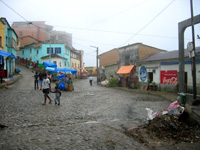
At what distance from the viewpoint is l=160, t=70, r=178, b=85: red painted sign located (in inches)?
682

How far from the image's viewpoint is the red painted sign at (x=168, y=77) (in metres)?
17.3

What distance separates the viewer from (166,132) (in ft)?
16.3

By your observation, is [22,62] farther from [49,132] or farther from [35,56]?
[49,132]

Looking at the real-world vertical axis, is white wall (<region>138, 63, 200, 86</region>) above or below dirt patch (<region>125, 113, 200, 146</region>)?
above

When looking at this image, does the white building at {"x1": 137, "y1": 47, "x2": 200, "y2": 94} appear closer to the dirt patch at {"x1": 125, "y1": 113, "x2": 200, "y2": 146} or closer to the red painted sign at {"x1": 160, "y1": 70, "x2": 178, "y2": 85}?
the red painted sign at {"x1": 160, "y1": 70, "x2": 178, "y2": 85}

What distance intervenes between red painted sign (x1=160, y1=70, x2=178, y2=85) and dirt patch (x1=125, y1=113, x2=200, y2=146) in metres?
12.5

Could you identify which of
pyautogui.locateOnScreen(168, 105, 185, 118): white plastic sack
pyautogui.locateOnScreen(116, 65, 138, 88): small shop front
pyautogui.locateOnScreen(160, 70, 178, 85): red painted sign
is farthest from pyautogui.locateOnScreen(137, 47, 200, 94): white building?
pyautogui.locateOnScreen(168, 105, 185, 118): white plastic sack

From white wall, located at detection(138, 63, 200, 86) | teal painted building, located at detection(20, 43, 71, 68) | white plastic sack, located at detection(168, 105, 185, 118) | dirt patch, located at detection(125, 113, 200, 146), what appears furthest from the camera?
teal painted building, located at detection(20, 43, 71, 68)

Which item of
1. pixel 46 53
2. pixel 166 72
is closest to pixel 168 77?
pixel 166 72

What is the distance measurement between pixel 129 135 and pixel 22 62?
140ft

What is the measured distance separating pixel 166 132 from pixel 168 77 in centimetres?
1424

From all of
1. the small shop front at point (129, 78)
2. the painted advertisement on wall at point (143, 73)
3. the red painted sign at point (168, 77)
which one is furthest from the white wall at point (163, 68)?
the small shop front at point (129, 78)

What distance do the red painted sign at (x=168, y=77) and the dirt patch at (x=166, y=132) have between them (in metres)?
12.5

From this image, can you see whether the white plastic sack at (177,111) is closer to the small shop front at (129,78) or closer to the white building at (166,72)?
the white building at (166,72)
